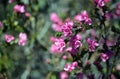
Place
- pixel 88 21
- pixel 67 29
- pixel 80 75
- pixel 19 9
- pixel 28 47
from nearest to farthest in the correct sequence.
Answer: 1. pixel 67 29
2. pixel 88 21
3. pixel 80 75
4. pixel 19 9
5. pixel 28 47

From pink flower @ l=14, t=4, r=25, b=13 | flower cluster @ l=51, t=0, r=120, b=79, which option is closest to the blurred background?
pink flower @ l=14, t=4, r=25, b=13

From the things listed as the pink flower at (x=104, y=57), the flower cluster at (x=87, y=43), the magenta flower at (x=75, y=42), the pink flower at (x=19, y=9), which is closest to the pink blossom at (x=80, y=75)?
the flower cluster at (x=87, y=43)

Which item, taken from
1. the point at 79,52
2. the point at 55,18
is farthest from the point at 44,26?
the point at 79,52

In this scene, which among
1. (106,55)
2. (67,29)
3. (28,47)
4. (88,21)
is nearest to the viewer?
(67,29)

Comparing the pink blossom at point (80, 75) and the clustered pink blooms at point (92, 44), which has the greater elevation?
the clustered pink blooms at point (92, 44)

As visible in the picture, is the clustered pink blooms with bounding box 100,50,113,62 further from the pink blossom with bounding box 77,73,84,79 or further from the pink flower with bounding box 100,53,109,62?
the pink blossom with bounding box 77,73,84,79

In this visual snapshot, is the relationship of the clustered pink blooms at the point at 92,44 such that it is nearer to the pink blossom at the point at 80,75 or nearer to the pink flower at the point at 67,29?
the pink flower at the point at 67,29

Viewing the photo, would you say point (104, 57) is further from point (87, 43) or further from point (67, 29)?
point (67, 29)

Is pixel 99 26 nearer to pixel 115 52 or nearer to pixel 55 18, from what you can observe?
pixel 115 52

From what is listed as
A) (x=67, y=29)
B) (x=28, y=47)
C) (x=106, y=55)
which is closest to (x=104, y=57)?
(x=106, y=55)

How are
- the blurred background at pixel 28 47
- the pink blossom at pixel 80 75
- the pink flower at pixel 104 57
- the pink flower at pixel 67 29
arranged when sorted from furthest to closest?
the blurred background at pixel 28 47, the pink blossom at pixel 80 75, the pink flower at pixel 104 57, the pink flower at pixel 67 29

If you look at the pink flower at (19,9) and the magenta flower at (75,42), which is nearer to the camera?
the magenta flower at (75,42)
